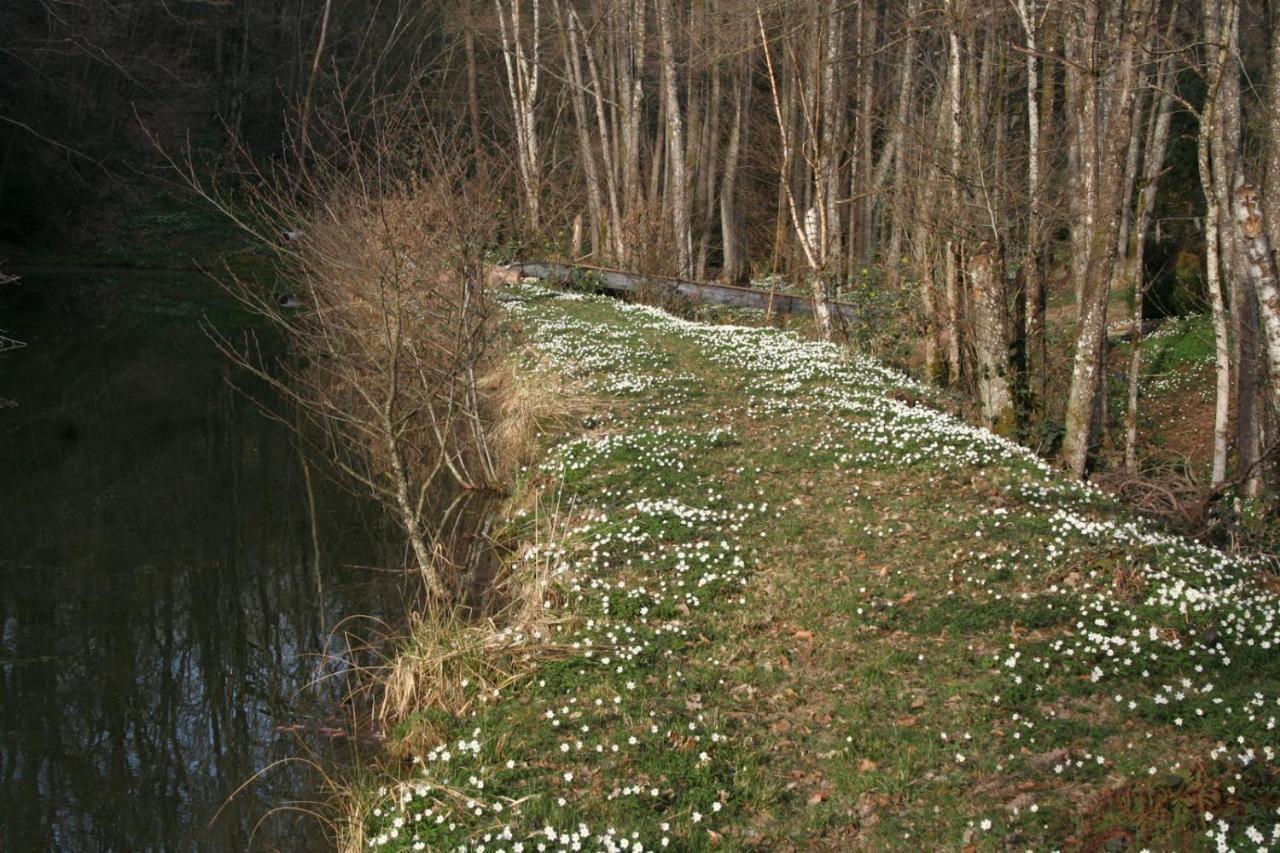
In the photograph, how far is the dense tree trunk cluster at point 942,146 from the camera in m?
12.0

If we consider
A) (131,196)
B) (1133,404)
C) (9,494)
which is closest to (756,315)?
(1133,404)

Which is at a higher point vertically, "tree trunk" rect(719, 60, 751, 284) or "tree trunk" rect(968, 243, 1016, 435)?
"tree trunk" rect(719, 60, 751, 284)

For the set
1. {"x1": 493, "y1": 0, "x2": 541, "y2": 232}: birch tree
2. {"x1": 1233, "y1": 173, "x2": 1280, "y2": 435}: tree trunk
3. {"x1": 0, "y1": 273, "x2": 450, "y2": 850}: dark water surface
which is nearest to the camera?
{"x1": 0, "y1": 273, "x2": 450, "y2": 850}: dark water surface

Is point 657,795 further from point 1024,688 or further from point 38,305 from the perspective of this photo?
point 38,305

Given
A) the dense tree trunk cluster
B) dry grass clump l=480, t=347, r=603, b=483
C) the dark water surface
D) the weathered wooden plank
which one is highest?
the dense tree trunk cluster

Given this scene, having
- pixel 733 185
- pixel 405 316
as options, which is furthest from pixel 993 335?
pixel 733 185

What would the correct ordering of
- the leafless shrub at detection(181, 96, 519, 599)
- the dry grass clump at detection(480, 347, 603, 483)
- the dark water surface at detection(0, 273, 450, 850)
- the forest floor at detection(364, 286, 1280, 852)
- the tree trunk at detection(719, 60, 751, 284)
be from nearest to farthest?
the forest floor at detection(364, 286, 1280, 852), the dark water surface at detection(0, 273, 450, 850), the leafless shrub at detection(181, 96, 519, 599), the dry grass clump at detection(480, 347, 603, 483), the tree trunk at detection(719, 60, 751, 284)

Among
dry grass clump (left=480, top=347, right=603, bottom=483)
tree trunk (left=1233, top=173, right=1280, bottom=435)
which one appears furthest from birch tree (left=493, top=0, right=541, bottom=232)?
tree trunk (left=1233, top=173, right=1280, bottom=435)

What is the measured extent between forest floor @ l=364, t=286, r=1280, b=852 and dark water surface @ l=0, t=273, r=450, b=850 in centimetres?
152

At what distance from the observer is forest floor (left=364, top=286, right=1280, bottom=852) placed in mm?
5969

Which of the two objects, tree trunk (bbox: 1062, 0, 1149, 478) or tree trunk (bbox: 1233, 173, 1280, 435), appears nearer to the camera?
tree trunk (bbox: 1233, 173, 1280, 435)

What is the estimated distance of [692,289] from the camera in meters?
28.1

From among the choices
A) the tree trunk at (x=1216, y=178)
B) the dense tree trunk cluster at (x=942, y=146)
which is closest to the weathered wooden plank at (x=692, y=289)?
the dense tree trunk cluster at (x=942, y=146)

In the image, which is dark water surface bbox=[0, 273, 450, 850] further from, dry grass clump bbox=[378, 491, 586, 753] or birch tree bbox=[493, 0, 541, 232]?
birch tree bbox=[493, 0, 541, 232]
